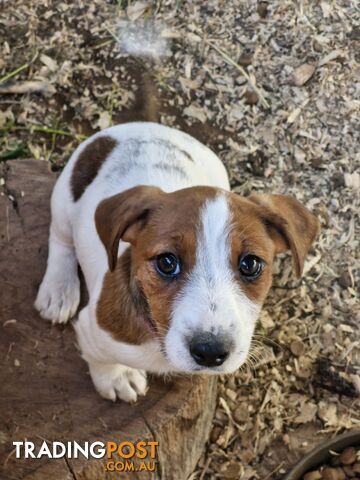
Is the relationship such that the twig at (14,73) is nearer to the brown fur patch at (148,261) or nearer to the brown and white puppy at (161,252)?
the brown and white puppy at (161,252)

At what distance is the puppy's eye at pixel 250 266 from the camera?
4008 mm

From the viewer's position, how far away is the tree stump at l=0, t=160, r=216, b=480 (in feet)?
15.9

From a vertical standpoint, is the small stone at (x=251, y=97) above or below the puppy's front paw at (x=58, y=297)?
above

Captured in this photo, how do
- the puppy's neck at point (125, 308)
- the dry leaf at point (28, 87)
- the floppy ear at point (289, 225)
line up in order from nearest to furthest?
the floppy ear at point (289, 225) < the puppy's neck at point (125, 308) < the dry leaf at point (28, 87)

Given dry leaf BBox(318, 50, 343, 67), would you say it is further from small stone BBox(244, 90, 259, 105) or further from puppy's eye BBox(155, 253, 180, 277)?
puppy's eye BBox(155, 253, 180, 277)

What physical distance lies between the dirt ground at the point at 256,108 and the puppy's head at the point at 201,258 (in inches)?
82.1

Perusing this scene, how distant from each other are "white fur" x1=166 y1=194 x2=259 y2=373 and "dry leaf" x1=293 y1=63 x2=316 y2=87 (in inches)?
148

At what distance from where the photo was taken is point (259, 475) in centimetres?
574

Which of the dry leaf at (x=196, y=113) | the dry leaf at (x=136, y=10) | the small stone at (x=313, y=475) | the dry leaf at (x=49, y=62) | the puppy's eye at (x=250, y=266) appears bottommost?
the small stone at (x=313, y=475)

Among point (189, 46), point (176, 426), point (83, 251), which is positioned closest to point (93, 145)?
point (83, 251)

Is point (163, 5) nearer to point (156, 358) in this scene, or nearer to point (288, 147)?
point (288, 147)

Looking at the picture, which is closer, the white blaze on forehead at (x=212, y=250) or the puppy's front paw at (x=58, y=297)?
the white blaze on forehead at (x=212, y=250)

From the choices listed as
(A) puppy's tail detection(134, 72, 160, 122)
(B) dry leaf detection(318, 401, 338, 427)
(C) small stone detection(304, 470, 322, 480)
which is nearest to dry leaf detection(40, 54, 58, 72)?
(A) puppy's tail detection(134, 72, 160, 122)

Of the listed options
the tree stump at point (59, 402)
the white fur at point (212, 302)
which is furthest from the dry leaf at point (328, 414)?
the white fur at point (212, 302)
